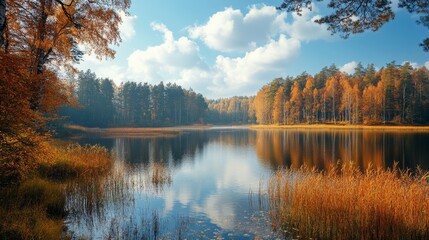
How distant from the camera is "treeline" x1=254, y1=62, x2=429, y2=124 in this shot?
85.9m

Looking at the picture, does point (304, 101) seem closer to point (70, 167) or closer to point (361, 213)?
point (70, 167)

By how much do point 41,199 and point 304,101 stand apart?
103619 mm

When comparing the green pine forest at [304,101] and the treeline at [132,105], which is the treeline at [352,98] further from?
the treeline at [132,105]

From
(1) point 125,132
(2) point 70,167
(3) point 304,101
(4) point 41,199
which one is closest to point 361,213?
(4) point 41,199

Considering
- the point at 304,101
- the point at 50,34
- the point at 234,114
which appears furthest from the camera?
the point at 234,114

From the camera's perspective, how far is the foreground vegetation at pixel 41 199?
6879 millimetres

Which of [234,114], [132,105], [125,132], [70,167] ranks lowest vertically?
[125,132]

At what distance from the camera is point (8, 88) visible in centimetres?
A: 680

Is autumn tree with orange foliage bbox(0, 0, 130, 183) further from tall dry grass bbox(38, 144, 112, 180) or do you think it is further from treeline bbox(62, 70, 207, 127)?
treeline bbox(62, 70, 207, 127)

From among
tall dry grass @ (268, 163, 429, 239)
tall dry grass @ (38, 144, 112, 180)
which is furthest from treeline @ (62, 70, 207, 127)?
tall dry grass @ (268, 163, 429, 239)

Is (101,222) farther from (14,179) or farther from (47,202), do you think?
(14,179)

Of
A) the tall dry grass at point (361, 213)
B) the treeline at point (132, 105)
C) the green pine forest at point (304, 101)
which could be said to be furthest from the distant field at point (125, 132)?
the tall dry grass at point (361, 213)

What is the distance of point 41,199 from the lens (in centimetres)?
1023

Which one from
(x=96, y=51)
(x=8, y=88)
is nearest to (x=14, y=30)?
(x=96, y=51)
